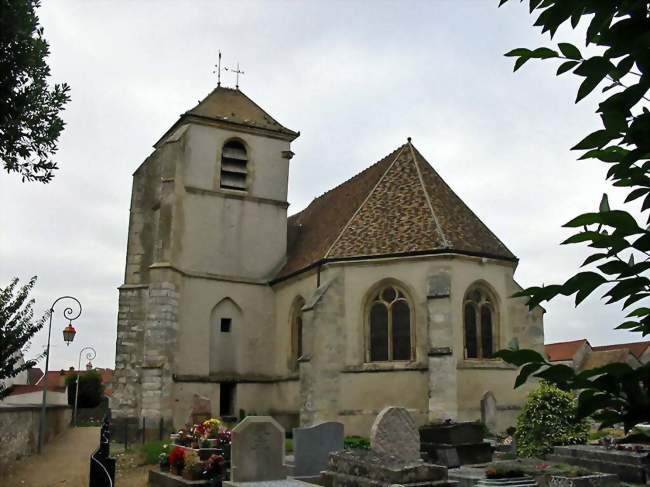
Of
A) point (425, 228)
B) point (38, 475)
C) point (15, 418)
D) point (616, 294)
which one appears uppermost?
point (425, 228)

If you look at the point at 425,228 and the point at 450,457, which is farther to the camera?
the point at 425,228

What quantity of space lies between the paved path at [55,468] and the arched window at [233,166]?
11.0m

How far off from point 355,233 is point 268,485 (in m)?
13.2

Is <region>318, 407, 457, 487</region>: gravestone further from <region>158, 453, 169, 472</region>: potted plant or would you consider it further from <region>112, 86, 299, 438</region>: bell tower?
<region>112, 86, 299, 438</region>: bell tower

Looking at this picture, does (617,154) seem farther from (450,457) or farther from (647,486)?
(450,457)

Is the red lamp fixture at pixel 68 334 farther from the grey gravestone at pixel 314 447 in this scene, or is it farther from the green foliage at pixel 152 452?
the grey gravestone at pixel 314 447

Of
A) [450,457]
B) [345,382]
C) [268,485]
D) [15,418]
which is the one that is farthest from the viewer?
[345,382]

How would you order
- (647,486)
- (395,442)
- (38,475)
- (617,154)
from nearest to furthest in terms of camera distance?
(617,154)
(647,486)
(395,442)
(38,475)

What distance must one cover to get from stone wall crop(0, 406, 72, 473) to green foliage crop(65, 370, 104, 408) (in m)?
20.9

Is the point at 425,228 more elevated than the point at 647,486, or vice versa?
the point at 425,228

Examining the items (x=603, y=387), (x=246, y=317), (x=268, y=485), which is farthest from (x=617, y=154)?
(x=246, y=317)

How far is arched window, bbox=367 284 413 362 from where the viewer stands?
2058 centimetres

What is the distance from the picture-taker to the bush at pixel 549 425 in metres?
14.6

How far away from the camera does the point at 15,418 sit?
56.6 ft
